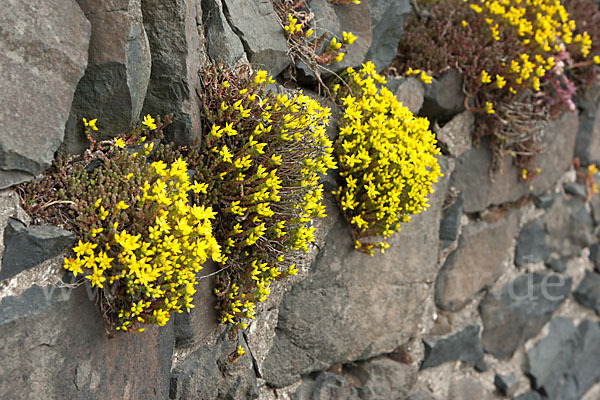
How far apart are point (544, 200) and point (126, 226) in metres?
3.38

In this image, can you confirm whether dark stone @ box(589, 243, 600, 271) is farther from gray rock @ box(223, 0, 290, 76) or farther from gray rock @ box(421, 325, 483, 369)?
gray rock @ box(223, 0, 290, 76)

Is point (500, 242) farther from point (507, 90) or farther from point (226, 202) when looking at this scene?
point (226, 202)

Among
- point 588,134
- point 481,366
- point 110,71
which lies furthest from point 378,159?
point 588,134

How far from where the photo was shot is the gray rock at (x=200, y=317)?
1.99 meters

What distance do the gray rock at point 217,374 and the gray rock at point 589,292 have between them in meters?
3.40

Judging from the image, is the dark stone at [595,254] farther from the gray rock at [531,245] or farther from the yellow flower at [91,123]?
the yellow flower at [91,123]

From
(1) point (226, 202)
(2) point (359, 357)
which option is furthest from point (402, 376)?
(1) point (226, 202)

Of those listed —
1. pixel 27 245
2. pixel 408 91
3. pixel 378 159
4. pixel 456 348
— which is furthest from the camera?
pixel 456 348

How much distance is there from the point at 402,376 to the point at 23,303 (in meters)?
2.14

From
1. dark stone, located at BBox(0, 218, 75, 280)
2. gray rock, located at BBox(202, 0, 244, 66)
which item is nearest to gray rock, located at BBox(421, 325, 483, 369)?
gray rock, located at BBox(202, 0, 244, 66)

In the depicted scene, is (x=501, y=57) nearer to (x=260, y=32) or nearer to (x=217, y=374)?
(x=260, y=32)

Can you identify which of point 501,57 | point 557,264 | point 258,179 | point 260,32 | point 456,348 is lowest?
point 456,348

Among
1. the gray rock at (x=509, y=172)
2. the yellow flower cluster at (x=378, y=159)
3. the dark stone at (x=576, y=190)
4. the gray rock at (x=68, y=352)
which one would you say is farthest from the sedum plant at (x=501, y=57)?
the gray rock at (x=68, y=352)

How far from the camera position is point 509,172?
368 centimetres
